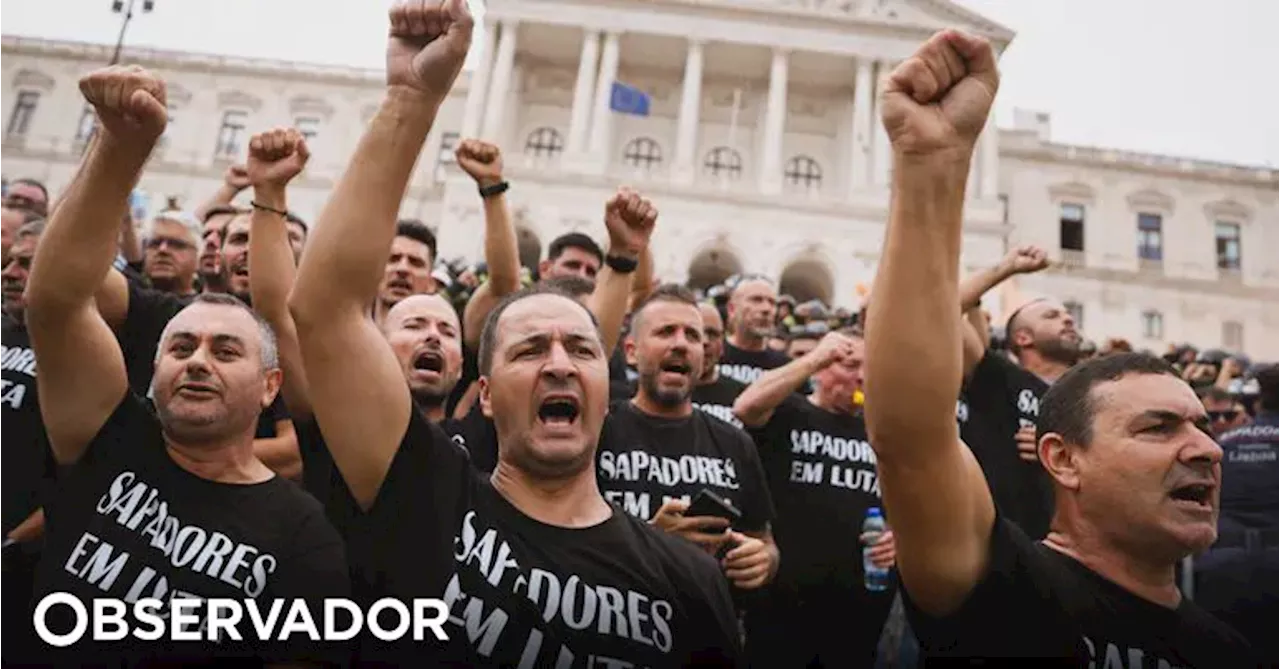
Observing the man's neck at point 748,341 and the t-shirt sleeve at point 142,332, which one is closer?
the t-shirt sleeve at point 142,332

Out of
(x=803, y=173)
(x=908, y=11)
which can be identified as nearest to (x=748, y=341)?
(x=803, y=173)

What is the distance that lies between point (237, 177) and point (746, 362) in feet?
11.7

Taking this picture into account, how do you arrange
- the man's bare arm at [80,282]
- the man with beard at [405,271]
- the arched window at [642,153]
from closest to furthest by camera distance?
1. the man's bare arm at [80,282]
2. the man with beard at [405,271]
3. the arched window at [642,153]

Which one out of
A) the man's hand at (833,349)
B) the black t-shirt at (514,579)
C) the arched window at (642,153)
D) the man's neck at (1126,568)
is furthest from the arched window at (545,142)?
the man's neck at (1126,568)

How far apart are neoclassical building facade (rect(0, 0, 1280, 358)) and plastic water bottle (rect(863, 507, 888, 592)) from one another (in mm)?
25407

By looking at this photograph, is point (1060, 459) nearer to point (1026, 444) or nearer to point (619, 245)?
point (619, 245)

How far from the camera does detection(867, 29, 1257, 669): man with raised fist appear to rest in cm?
190

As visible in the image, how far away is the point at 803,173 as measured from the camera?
3638 centimetres

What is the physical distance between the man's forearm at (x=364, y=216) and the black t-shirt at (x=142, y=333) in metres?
2.15

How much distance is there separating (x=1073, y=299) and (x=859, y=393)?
35.5 m

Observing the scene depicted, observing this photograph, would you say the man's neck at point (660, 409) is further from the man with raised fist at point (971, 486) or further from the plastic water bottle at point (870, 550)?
the man with raised fist at point (971, 486)

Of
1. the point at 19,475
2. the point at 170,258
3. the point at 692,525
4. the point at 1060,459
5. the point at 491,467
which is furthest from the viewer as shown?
the point at 170,258

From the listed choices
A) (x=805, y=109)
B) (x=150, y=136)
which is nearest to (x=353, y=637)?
(x=150, y=136)

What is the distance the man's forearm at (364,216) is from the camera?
2143 millimetres
